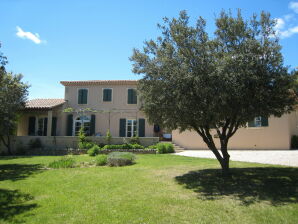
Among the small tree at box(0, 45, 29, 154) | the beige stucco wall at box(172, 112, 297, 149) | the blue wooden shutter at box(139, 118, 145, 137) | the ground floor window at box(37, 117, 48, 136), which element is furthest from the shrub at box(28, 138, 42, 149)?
the beige stucco wall at box(172, 112, 297, 149)

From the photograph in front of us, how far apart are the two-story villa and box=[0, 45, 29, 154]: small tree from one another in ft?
10.4

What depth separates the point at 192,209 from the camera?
17.3 ft

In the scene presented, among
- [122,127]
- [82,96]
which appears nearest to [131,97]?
[122,127]

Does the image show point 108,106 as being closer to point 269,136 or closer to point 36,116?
point 36,116

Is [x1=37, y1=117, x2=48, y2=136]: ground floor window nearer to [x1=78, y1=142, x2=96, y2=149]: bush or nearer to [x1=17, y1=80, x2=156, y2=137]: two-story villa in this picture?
[x1=17, y1=80, x2=156, y2=137]: two-story villa

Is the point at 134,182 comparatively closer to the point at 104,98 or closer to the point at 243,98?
the point at 243,98

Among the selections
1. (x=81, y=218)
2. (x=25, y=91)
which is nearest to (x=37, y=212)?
(x=81, y=218)

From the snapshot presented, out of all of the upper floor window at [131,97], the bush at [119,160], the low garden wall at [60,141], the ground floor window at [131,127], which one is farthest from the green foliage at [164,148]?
the upper floor window at [131,97]

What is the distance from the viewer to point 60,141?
20.3 meters

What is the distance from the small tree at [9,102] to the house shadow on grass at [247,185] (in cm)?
1168

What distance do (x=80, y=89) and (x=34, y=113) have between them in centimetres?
498

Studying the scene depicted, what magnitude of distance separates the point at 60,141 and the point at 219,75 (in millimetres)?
17052

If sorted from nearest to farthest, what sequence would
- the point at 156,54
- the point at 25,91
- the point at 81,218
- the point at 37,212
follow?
1. the point at 81,218
2. the point at 37,212
3. the point at 156,54
4. the point at 25,91

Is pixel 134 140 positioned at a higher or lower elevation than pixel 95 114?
lower
